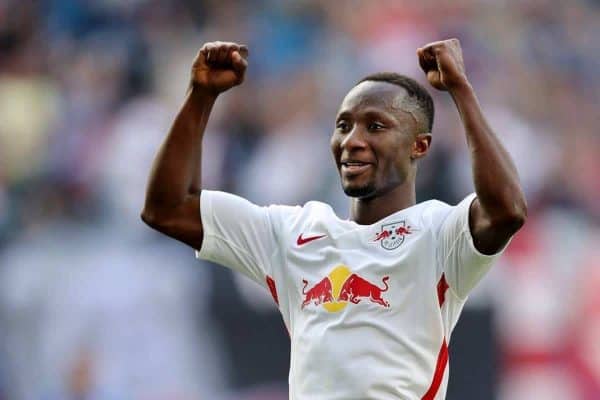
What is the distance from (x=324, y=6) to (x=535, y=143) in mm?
2633

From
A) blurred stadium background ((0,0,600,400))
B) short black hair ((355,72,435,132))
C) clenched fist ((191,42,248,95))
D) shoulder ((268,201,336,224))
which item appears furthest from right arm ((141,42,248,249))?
blurred stadium background ((0,0,600,400))

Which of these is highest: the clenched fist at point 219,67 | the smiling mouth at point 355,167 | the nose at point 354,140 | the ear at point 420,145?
the clenched fist at point 219,67

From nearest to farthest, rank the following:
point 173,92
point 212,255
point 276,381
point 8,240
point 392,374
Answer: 1. point 392,374
2. point 212,255
3. point 276,381
4. point 8,240
5. point 173,92

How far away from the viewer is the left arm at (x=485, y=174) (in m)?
4.95

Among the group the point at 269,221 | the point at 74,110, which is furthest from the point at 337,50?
the point at 269,221

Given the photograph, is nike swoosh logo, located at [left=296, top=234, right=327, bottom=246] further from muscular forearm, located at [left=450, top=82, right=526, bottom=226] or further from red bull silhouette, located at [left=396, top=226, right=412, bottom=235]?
muscular forearm, located at [left=450, top=82, right=526, bottom=226]

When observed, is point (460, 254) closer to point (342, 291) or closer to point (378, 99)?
point (342, 291)

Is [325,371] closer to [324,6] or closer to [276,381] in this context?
[276,381]

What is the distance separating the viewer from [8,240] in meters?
11.0

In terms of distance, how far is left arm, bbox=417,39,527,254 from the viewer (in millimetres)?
4949

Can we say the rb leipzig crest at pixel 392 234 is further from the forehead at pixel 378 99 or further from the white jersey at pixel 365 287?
the forehead at pixel 378 99

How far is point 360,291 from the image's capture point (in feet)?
17.3

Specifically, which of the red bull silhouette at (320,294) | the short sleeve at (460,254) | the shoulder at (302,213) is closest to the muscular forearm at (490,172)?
the short sleeve at (460,254)

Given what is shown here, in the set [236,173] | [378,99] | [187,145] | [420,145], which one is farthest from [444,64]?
[236,173]
